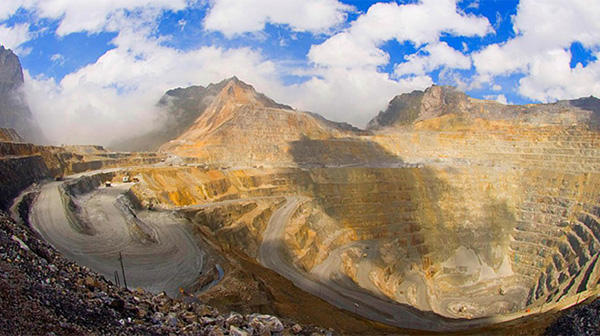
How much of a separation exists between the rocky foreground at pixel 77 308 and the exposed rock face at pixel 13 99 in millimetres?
106124

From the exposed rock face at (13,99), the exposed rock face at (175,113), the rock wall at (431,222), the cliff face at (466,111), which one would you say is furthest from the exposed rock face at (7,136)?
the cliff face at (466,111)

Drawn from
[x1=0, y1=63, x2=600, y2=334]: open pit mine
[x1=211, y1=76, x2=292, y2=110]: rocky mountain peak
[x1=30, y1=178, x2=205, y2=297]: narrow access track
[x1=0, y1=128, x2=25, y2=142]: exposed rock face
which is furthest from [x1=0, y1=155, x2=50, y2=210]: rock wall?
[x1=211, y1=76, x2=292, y2=110]: rocky mountain peak

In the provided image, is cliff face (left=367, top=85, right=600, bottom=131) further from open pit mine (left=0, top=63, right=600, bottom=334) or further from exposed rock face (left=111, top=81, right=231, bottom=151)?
exposed rock face (left=111, top=81, right=231, bottom=151)

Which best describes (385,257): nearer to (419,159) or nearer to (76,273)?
(419,159)

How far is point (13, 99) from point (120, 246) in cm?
9916

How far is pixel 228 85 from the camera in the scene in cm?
14288

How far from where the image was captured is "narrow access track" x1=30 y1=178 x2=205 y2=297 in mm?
27656

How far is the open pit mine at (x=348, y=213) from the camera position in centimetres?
3297

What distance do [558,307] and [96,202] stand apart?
49381mm

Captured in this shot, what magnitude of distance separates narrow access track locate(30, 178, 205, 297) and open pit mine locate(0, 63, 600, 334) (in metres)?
0.17

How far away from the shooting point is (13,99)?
106 meters

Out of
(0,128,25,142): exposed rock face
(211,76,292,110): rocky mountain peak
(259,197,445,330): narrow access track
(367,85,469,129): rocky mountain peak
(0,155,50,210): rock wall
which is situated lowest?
(259,197,445,330): narrow access track

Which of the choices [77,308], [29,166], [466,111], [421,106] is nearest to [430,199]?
[466,111]

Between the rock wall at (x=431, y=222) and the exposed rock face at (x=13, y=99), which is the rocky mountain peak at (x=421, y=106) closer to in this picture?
the rock wall at (x=431, y=222)
